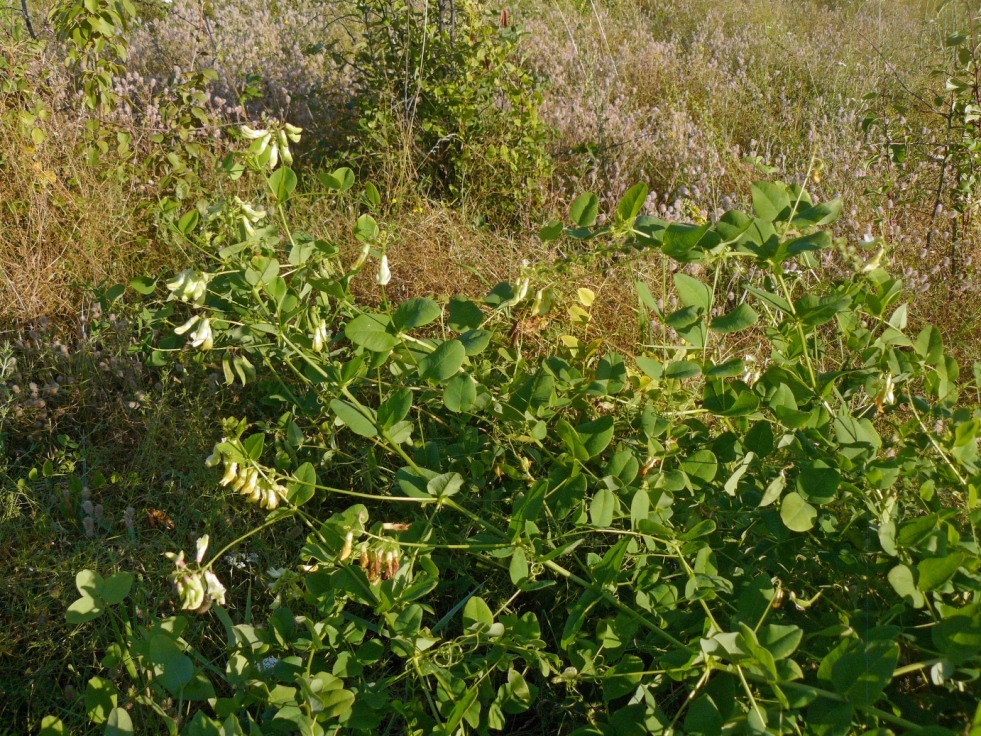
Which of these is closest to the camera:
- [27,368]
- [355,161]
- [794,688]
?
[794,688]

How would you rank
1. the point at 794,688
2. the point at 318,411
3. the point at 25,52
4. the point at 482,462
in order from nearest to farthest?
the point at 794,688 < the point at 482,462 < the point at 318,411 < the point at 25,52

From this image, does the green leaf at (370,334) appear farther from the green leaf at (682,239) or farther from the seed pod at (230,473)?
the green leaf at (682,239)

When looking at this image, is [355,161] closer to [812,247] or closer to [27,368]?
[27,368]

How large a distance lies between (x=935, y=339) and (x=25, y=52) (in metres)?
3.27

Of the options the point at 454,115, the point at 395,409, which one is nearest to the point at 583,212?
the point at 395,409

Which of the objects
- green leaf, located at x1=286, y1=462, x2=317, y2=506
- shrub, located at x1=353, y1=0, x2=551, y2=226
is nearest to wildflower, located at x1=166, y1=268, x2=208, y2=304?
green leaf, located at x1=286, y1=462, x2=317, y2=506

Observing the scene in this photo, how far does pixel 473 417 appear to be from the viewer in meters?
2.00

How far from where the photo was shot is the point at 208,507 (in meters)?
2.12

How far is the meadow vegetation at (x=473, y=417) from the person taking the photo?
52.0 inches

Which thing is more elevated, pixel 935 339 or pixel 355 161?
pixel 935 339

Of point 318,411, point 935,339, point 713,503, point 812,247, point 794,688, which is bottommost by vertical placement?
point 318,411

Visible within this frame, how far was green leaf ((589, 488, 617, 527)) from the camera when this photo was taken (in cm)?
137

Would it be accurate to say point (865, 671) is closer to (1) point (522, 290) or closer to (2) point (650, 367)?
(2) point (650, 367)

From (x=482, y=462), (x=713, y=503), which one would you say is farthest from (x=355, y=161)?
(x=713, y=503)
